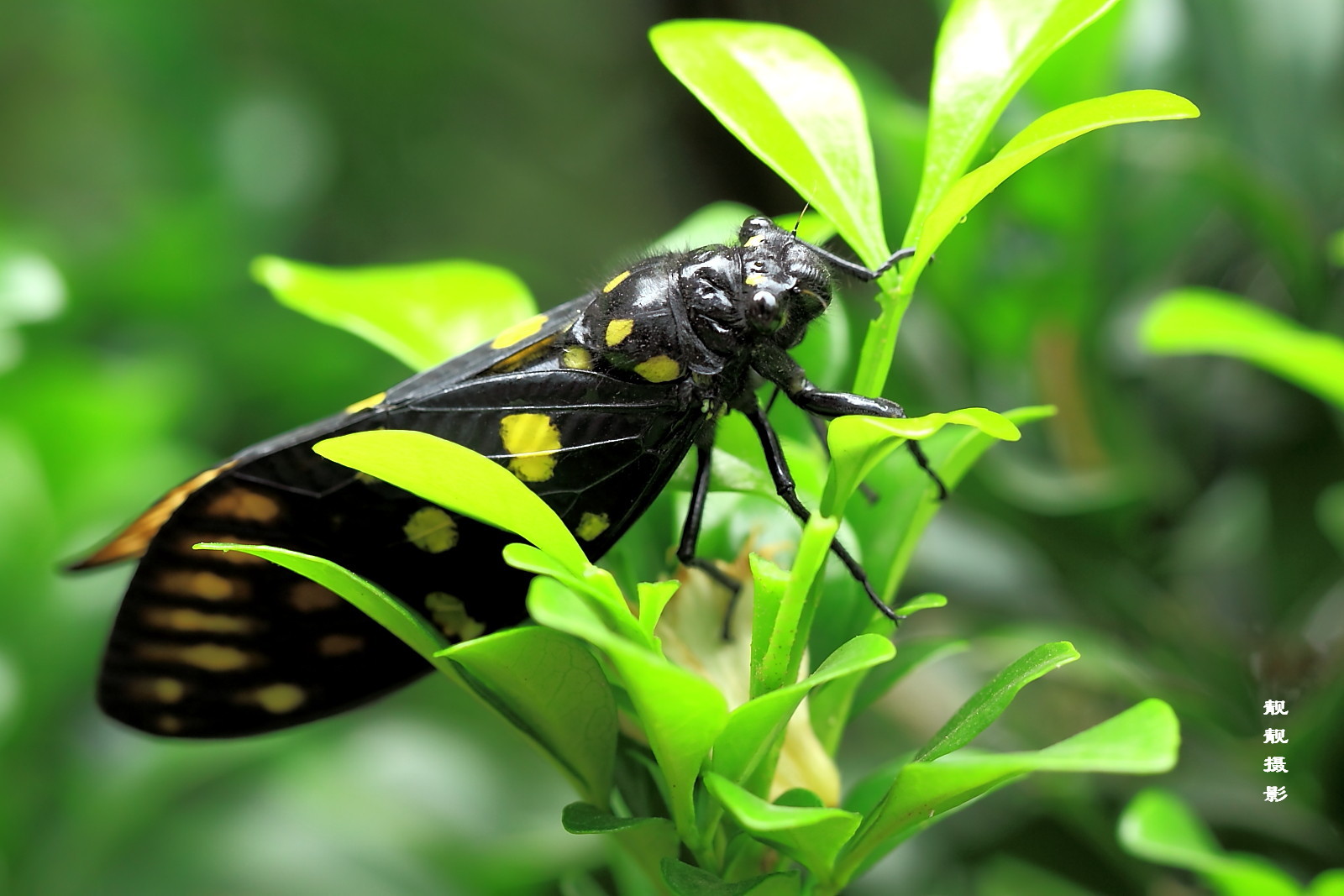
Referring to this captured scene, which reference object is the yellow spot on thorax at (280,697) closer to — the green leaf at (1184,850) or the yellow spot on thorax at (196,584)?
the yellow spot on thorax at (196,584)

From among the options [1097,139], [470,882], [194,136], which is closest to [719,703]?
[1097,139]

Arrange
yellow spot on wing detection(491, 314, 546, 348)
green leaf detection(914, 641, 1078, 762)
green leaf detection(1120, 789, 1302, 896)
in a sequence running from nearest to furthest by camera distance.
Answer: green leaf detection(914, 641, 1078, 762) → green leaf detection(1120, 789, 1302, 896) → yellow spot on wing detection(491, 314, 546, 348)

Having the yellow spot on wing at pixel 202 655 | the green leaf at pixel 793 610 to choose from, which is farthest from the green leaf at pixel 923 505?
the yellow spot on wing at pixel 202 655

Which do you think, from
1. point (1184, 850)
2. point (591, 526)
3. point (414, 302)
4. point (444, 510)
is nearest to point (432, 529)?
point (444, 510)

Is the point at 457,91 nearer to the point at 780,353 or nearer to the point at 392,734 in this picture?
the point at 392,734

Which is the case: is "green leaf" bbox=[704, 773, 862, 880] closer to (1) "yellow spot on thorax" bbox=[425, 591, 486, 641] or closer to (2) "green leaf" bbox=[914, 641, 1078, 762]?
(2) "green leaf" bbox=[914, 641, 1078, 762]

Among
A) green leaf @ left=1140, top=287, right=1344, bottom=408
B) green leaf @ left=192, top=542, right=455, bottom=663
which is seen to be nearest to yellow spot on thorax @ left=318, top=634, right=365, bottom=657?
green leaf @ left=192, top=542, right=455, bottom=663
